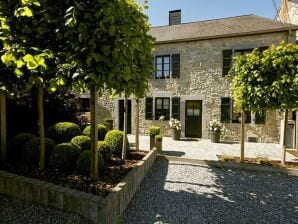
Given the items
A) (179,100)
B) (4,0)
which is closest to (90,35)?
(4,0)

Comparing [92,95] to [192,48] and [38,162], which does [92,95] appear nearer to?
[38,162]

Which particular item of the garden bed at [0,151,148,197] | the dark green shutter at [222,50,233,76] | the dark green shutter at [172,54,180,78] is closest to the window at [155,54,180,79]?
the dark green shutter at [172,54,180,78]

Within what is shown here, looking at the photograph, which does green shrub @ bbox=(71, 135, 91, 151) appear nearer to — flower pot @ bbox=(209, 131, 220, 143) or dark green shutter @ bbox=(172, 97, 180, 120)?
flower pot @ bbox=(209, 131, 220, 143)

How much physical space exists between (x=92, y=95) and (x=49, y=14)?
1276 millimetres

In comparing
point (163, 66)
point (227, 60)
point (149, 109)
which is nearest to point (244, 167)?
point (227, 60)

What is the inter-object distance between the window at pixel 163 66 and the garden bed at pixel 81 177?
8053 mm

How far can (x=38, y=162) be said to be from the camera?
429 cm

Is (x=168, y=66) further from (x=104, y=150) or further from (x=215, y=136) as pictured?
(x=104, y=150)

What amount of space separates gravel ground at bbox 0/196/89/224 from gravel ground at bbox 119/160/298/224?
0.77m

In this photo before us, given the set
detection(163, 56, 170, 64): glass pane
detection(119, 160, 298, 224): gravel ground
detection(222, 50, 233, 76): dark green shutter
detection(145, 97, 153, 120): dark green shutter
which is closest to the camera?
detection(119, 160, 298, 224): gravel ground

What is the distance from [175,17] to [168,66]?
4.86 m

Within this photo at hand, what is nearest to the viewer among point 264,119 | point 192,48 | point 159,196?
point 159,196

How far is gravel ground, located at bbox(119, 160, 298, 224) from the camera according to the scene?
10.6ft

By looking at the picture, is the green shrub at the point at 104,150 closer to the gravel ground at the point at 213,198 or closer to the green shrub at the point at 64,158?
the green shrub at the point at 64,158
